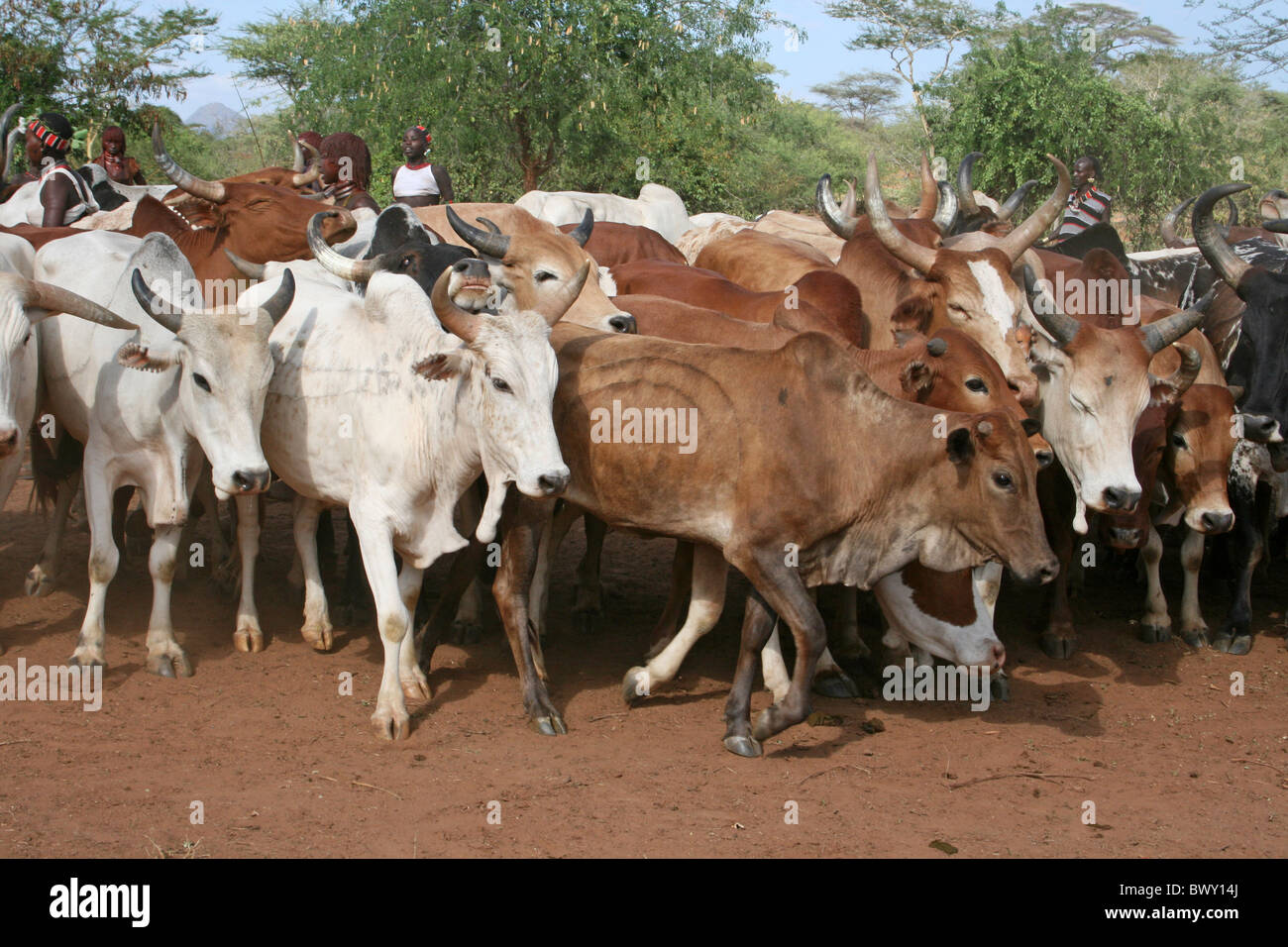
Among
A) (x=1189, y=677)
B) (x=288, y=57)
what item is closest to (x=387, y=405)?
(x=1189, y=677)

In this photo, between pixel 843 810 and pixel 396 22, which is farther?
pixel 396 22

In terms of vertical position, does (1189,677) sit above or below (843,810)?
below

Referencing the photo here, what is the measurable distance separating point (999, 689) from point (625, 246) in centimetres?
465

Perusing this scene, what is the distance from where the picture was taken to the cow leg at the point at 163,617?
651cm

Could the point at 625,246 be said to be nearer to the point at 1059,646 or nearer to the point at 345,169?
the point at 345,169

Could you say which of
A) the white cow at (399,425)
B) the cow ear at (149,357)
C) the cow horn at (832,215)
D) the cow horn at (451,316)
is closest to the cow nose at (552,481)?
the white cow at (399,425)

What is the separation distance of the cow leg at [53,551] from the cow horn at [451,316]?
119 inches

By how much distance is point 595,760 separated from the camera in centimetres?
568

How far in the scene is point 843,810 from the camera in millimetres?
5254

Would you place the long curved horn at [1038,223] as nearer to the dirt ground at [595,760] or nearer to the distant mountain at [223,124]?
the dirt ground at [595,760]

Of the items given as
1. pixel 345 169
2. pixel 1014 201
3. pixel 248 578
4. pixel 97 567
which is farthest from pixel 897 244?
pixel 345 169

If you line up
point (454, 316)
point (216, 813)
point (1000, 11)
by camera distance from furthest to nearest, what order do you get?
point (1000, 11), point (454, 316), point (216, 813)

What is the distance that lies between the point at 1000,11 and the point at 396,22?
16.1 metres

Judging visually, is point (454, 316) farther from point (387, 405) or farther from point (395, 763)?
point (395, 763)
